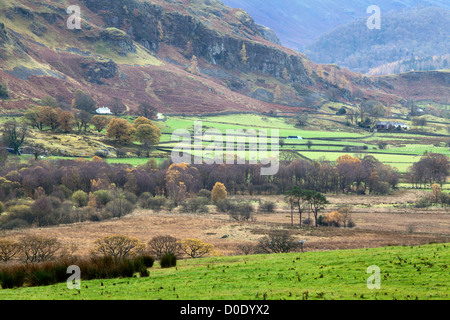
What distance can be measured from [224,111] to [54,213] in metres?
123

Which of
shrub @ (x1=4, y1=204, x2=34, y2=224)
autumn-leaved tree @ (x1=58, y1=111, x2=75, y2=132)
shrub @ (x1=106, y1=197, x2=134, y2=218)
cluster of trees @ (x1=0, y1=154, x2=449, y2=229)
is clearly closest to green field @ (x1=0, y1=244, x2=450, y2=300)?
cluster of trees @ (x1=0, y1=154, x2=449, y2=229)

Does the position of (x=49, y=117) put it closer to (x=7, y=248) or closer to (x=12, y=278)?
(x=7, y=248)

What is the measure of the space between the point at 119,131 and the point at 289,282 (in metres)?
95.1

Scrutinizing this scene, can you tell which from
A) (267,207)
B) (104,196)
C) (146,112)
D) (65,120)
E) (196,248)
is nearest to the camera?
(196,248)

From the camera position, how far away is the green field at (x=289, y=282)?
15.5 meters

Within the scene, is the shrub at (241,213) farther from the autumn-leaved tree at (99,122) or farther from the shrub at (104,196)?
the autumn-leaved tree at (99,122)

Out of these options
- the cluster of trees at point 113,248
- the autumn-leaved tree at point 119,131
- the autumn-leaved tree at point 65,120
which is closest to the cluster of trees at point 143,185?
the cluster of trees at point 113,248

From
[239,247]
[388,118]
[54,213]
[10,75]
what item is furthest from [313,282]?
[388,118]

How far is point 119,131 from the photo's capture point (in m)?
107

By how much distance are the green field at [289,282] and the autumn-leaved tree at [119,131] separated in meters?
88.2

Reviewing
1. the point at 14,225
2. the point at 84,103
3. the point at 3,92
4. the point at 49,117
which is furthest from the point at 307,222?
the point at 3,92

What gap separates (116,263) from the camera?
2145 cm

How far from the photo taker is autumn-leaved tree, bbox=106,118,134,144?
351 feet

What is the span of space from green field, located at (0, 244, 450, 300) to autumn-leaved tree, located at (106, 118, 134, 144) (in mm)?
88176
